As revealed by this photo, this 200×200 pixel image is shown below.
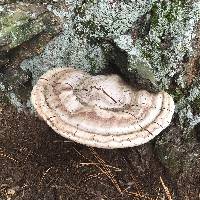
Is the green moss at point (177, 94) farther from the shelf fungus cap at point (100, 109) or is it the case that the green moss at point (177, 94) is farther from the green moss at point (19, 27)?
the green moss at point (19, 27)

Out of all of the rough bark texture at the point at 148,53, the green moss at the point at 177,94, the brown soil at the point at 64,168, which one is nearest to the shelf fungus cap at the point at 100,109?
the rough bark texture at the point at 148,53

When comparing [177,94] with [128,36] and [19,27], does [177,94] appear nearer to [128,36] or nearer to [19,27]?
[128,36]

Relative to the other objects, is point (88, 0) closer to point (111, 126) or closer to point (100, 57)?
point (100, 57)

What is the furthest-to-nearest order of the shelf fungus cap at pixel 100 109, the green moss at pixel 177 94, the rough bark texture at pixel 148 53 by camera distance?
the green moss at pixel 177 94, the rough bark texture at pixel 148 53, the shelf fungus cap at pixel 100 109

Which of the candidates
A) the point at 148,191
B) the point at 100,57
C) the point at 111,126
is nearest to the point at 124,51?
the point at 100,57

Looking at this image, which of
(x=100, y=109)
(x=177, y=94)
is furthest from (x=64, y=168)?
(x=177, y=94)

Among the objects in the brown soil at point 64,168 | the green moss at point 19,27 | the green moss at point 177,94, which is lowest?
the brown soil at point 64,168
